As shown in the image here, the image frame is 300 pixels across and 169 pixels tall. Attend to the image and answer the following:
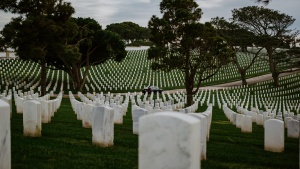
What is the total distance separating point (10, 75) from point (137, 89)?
48.9 feet

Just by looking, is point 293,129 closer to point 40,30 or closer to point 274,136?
point 274,136

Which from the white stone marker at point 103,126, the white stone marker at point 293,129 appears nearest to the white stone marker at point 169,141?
the white stone marker at point 103,126

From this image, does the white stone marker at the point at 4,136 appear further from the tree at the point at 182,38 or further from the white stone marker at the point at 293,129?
the tree at the point at 182,38

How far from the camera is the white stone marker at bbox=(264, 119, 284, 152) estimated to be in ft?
29.2

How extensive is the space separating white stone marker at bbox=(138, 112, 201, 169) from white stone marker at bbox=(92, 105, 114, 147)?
3.91m

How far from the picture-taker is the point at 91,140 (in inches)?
334

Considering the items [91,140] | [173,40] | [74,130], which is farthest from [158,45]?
[91,140]

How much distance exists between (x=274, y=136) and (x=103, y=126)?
4075mm

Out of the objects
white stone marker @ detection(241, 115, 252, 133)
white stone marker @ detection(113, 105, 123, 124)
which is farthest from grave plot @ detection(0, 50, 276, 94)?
white stone marker @ detection(241, 115, 252, 133)

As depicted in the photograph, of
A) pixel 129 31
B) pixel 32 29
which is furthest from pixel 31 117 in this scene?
pixel 129 31

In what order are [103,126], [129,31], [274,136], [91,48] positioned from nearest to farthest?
[103,126], [274,136], [91,48], [129,31]

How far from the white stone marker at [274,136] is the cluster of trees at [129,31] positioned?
4844 inches

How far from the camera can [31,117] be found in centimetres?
827

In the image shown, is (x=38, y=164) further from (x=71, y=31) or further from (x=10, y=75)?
(x=10, y=75)
